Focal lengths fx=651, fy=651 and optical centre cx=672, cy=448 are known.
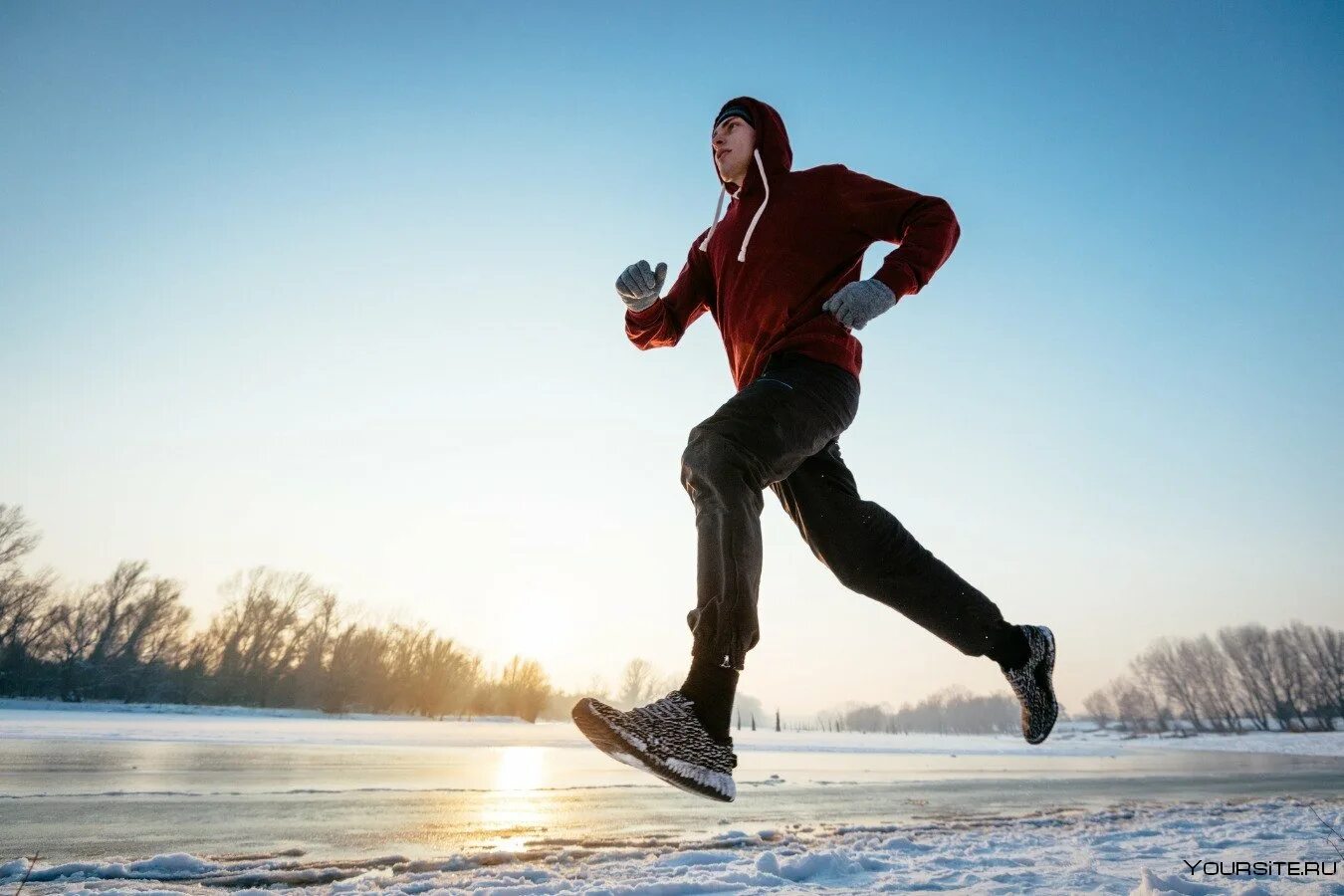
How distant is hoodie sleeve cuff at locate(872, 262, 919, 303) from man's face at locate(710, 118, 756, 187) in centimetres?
86

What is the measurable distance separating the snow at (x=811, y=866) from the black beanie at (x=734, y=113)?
2.89 meters

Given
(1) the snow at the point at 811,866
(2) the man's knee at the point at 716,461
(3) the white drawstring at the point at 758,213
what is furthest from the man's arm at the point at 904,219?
(1) the snow at the point at 811,866

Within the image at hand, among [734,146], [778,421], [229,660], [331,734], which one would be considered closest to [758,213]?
[734,146]

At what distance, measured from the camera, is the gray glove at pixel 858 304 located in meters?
1.90

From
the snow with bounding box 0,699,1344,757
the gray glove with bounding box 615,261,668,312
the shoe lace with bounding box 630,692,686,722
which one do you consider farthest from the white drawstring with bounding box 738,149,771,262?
the snow with bounding box 0,699,1344,757

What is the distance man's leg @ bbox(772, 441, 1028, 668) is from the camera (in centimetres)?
226

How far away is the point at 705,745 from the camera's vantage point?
5.28 ft

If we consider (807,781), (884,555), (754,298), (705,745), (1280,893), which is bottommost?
(807,781)

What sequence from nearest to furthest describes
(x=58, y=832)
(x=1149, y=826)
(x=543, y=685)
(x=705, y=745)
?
(x=705, y=745)
(x=58, y=832)
(x=1149, y=826)
(x=543, y=685)

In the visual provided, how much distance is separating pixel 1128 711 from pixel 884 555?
12207 cm

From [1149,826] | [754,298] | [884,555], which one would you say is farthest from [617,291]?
[1149,826]

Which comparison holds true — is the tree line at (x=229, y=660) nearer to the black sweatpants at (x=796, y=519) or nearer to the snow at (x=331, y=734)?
the snow at (x=331, y=734)

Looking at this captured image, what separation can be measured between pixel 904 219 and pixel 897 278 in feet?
1.36

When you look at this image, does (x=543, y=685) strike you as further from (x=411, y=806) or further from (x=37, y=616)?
(x=411, y=806)
